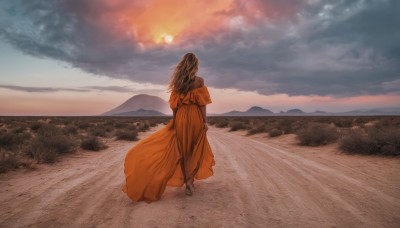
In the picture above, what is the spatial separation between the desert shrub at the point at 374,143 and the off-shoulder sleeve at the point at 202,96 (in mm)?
7407

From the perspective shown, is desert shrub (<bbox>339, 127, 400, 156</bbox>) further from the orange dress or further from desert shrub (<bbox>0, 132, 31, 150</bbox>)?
desert shrub (<bbox>0, 132, 31, 150</bbox>)

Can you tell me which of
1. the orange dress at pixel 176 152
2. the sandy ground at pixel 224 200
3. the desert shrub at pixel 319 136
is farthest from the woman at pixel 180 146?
the desert shrub at pixel 319 136

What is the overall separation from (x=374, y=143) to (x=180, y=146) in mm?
7936

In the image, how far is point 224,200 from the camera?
5422 mm

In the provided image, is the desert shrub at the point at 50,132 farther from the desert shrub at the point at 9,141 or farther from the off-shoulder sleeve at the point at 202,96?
the off-shoulder sleeve at the point at 202,96

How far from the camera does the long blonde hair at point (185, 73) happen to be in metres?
5.59

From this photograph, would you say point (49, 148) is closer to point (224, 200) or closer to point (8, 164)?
point (8, 164)

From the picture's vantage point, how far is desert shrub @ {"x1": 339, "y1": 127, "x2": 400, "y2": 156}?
1015 cm

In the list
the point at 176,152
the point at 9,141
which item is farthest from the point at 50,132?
the point at 176,152

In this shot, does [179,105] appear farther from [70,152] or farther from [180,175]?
[70,152]

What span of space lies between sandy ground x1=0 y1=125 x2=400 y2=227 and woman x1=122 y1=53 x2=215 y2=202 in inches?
14.0

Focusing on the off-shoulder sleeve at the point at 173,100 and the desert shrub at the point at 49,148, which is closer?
the off-shoulder sleeve at the point at 173,100

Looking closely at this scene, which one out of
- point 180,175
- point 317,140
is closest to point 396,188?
point 180,175

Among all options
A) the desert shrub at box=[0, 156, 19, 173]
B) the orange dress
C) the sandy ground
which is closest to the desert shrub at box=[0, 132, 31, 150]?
the desert shrub at box=[0, 156, 19, 173]
